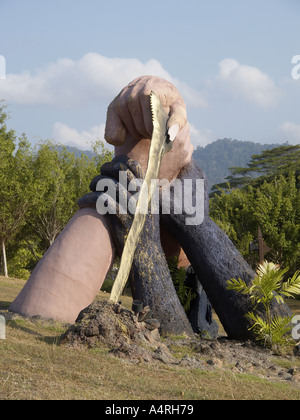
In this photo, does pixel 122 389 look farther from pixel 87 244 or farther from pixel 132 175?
pixel 132 175

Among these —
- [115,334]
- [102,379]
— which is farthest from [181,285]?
[102,379]

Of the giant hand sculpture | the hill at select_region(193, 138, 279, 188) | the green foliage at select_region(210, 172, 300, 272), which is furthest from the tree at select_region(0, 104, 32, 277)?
the hill at select_region(193, 138, 279, 188)

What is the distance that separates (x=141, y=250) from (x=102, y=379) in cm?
336

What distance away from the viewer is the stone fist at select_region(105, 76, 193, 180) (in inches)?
333

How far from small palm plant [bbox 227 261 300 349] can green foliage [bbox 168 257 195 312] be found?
122 centimetres

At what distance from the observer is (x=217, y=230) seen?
8.73m

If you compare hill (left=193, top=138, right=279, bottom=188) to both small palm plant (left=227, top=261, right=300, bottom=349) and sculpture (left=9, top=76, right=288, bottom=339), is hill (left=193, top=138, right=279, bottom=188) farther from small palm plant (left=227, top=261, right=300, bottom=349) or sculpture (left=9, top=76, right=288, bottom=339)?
small palm plant (left=227, top=261, right=300, bottom=349)

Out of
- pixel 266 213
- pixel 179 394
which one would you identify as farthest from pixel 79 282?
pixel 266 213

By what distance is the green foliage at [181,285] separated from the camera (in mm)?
9062

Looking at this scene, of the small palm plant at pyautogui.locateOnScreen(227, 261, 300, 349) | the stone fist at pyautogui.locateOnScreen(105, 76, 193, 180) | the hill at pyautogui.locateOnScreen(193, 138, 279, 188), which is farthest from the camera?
the hill at pyautogui.locateOnScreen(193, 138, 279, 188)

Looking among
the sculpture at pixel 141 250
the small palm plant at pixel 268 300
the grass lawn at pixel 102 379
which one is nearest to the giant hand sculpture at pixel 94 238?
the sculpture at pixel 141 250

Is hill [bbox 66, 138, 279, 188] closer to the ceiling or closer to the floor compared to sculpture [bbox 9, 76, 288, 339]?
closer to the ceiling

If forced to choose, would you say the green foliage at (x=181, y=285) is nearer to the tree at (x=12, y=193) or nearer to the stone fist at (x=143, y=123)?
the stone fist at (x=143, y=123)

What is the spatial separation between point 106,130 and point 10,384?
202 inches
